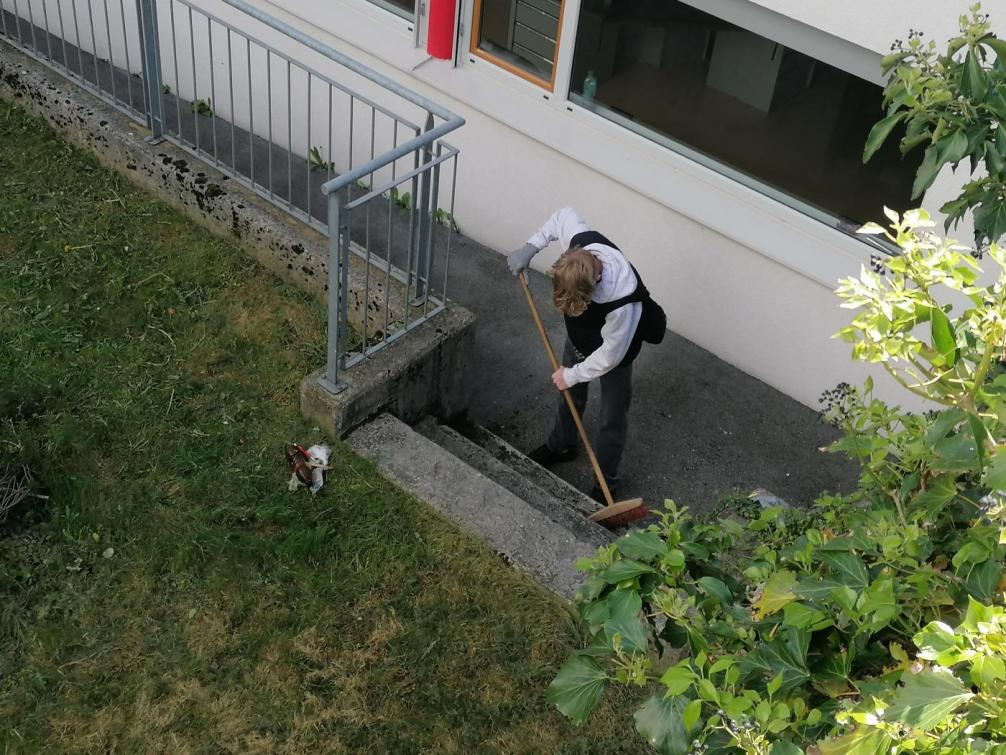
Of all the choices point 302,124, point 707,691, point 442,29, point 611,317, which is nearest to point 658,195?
point 611,317

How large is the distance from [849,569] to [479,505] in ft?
8.13

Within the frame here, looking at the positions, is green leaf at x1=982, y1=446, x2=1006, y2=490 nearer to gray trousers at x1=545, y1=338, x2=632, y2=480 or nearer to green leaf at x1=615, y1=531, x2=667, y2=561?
green leaf at x1=615, y1=531, x2=667, y2=561

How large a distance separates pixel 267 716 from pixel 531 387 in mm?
2637

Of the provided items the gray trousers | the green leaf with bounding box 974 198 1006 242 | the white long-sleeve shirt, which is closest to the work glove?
the white long-sleeve shirt

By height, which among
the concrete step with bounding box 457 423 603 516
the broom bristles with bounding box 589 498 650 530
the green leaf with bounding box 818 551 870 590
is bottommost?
the concrete step with bounding box 457 423 603 516

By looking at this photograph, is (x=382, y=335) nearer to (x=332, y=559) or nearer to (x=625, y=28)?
(x=332, y=559)

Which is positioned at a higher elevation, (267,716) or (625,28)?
(625,28)

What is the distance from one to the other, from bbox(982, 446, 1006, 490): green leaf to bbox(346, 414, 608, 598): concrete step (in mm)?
2579

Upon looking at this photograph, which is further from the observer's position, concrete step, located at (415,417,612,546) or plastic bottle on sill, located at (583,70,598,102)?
plastic bottle on sill, located at (583,70,598,102)

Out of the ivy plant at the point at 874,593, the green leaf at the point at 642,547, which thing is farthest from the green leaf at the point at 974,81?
the green leaf at the point at 642,547

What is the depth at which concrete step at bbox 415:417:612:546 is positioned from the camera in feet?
15.7

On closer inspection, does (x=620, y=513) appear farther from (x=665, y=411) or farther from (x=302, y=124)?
(x=302, y=124)

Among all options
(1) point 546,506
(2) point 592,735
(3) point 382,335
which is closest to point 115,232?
(3) point 382,335

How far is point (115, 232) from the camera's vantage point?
18.7ft
